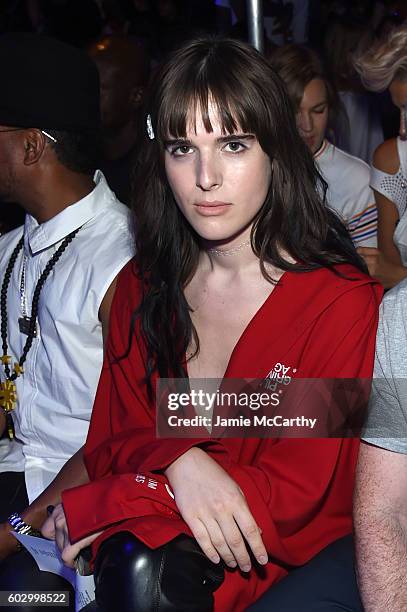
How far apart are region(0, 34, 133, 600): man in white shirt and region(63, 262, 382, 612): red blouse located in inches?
17.3

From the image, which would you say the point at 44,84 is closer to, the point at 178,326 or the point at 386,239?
the point at 178,326

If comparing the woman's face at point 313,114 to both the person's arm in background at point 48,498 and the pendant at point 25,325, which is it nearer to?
the pendant at point 25,325

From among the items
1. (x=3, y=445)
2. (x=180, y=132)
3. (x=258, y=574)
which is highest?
(x=180, y=132)

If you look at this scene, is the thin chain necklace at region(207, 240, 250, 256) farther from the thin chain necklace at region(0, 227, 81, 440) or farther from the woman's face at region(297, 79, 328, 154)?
the woman's face at region(297, 79, 328, 154)

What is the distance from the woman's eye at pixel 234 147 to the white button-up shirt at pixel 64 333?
0.60 metres

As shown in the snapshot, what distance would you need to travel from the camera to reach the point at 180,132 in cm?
194

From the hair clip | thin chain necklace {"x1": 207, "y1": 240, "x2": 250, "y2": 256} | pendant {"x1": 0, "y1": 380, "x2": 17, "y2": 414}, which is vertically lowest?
pendant {"x1": 0, "y1": 380, "x2": 17, "y2": 414}

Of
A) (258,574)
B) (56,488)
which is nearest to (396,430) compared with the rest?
(258,574)

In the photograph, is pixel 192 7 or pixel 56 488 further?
A: pixel 192 7

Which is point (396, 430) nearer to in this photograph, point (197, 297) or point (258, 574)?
point (258, 574)

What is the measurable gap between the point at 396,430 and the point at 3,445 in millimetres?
1445

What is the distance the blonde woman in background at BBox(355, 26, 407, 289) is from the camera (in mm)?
3035

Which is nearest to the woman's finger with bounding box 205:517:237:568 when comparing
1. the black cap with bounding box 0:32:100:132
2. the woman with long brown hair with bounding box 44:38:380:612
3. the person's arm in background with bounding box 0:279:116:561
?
the woman with long brown hair with bounding box 44:38:380:612

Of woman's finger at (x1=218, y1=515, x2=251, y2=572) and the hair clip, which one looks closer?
woman's finger at (x1=218, y1=515, x2=251, y2=572)
